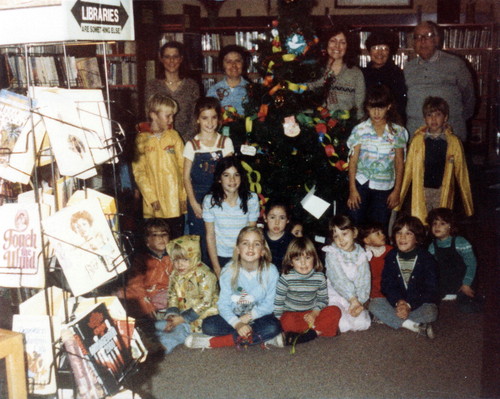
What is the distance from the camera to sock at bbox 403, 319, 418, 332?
3130mm

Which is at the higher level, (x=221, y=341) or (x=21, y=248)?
(x=21, y=248)

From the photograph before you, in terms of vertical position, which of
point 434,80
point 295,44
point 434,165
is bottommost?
point 434,165

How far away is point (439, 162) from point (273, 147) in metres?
1.19

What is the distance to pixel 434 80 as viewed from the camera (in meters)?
4.04

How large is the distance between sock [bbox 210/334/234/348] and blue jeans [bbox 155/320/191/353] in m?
0.16

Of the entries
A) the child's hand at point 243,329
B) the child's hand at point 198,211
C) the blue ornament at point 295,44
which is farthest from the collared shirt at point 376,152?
the child's hand at point 243,329

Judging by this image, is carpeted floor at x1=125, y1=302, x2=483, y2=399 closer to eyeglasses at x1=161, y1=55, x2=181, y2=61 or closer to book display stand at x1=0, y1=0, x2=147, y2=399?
book display stand at x1=0, y1=0, x2=147, y2=399

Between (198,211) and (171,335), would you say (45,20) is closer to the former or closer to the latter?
(171,335)

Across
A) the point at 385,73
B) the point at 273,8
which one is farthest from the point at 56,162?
the point at 273,8

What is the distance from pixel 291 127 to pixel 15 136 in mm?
2208

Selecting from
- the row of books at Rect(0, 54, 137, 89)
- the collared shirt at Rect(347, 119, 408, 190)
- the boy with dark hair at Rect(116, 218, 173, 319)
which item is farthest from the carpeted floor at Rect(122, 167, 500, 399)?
the row of books at Rect(0, 54, 137, 89)

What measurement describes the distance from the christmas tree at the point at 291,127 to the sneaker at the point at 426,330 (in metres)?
0.90

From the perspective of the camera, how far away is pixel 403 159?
12.3 feet

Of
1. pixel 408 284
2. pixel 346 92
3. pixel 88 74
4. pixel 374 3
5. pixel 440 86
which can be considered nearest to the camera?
pixel 408 284
